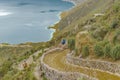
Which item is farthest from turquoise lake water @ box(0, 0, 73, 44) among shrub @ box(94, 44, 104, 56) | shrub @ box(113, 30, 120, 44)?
shrub @ box(94, 44, 104, 56)

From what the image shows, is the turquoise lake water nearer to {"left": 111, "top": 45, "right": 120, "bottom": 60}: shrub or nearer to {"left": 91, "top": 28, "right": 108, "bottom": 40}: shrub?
{"left": 91, "top": 28, "right": 108, "bottom": 40}: shrub

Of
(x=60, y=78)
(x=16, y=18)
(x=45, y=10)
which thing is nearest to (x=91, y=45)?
(x=60, y=78)

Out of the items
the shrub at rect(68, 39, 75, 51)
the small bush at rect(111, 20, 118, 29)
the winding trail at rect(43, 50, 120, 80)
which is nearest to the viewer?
the winding trail at rect(43, 50, 120, 80)

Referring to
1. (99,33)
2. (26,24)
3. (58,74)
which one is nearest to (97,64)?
(58,74)

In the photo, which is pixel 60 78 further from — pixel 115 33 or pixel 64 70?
pixel 115 33

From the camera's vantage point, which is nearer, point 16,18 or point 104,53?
point 104,53

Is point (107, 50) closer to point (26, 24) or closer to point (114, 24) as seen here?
point (114, 24)
